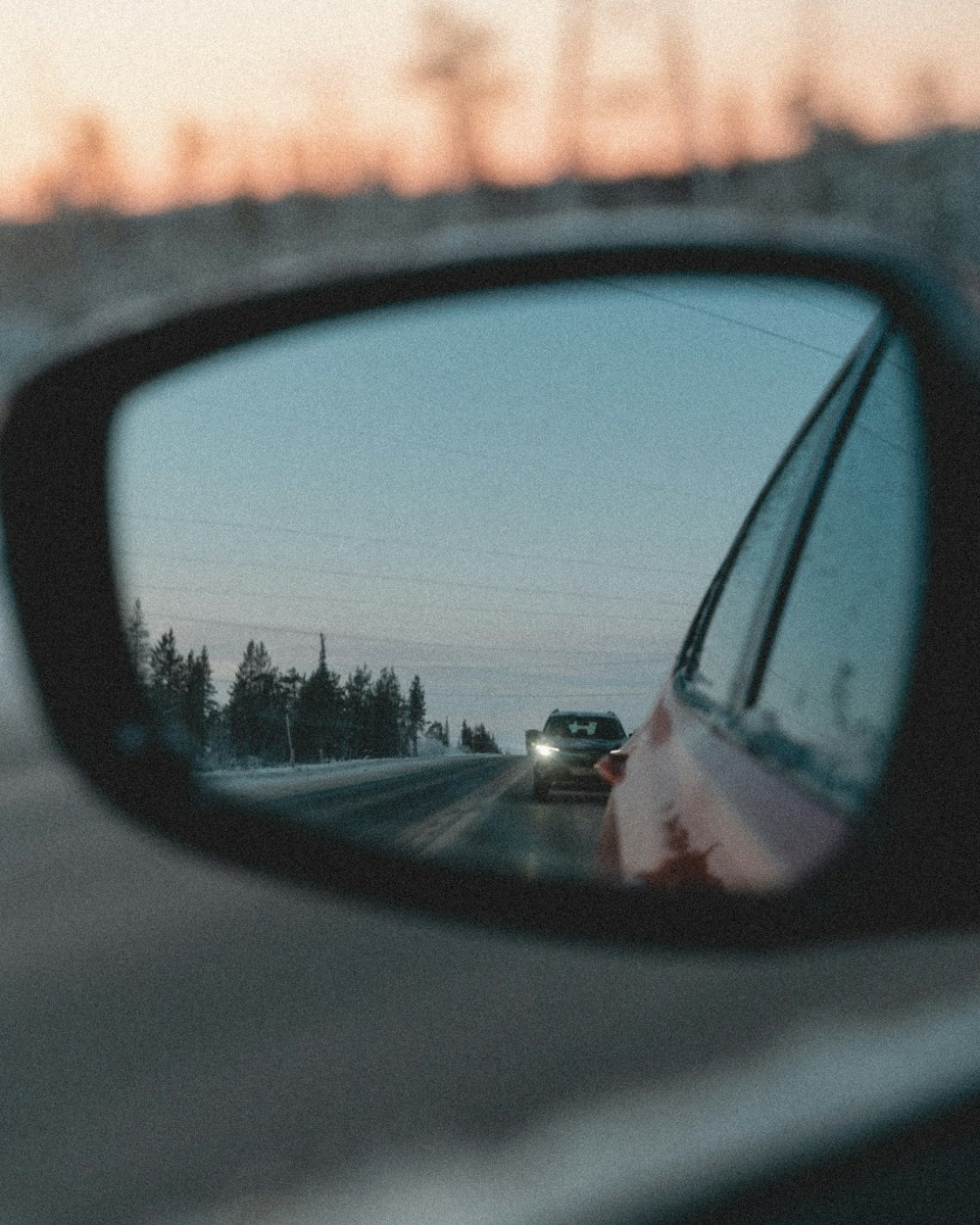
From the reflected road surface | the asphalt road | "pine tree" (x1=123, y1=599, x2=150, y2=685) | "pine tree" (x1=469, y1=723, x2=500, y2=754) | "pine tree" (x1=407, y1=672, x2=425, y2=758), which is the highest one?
"pine tree" (x1=123, y1=599, x2=150, y2=685)

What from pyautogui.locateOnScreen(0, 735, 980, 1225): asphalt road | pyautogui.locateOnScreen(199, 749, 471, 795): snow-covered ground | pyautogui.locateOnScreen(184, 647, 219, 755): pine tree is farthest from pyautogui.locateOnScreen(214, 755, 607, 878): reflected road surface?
pyautogui.locateOnScreen(0, 735, 980, 1225): asphalt road

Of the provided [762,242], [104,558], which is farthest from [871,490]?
[104,558]

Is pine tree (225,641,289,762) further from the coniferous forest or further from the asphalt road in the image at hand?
the asphalt road

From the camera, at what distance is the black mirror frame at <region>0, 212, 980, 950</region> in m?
1.27

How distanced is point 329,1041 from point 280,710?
7.97 feet

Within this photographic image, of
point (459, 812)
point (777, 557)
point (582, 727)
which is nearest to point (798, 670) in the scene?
point (777, 557)

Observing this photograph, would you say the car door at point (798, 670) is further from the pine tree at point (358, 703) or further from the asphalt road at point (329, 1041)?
the asphalt road at point (329, 1041)

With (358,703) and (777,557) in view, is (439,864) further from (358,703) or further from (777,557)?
(777,557)

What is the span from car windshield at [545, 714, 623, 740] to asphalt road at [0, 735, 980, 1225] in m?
1.01

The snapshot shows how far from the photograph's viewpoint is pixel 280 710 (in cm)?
190

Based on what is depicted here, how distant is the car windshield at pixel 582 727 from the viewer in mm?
1698

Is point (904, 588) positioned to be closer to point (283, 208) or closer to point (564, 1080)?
point (564, 1080)

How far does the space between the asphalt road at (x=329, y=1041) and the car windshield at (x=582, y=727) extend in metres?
1.01

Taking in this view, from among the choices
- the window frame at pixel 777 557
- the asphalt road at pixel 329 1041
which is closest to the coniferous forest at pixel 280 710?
the window frame at pixel 777 557
